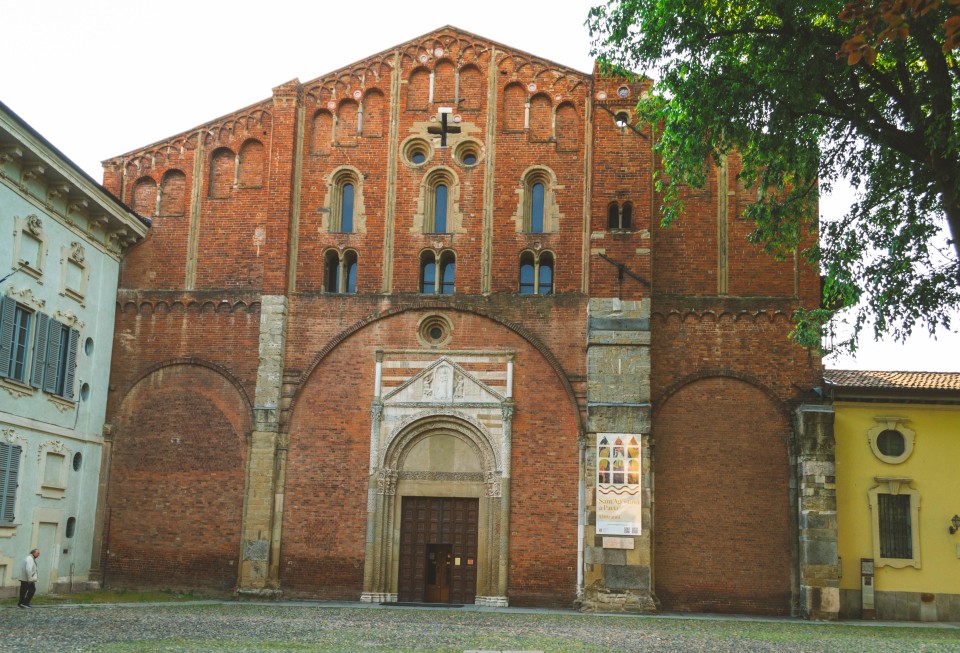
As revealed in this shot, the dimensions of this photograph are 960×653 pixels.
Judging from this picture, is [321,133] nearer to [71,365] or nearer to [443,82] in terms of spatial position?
[443,82]

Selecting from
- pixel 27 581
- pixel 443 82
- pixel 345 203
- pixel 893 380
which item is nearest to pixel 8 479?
pixel 27 581

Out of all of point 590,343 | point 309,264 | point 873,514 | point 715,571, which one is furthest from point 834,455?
point 309,264

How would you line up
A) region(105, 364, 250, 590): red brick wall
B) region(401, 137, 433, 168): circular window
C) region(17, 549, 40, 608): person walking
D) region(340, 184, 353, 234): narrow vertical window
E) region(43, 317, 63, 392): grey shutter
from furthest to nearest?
region(401, 137, 433, 168): circular window, region(340, 184, 353, 234): narrow vertical window, region(105, 364, 250, 590): red brick wall, region(43, 317, 63, 392): grey shutter, region(17, 549, 40, 608): person walking

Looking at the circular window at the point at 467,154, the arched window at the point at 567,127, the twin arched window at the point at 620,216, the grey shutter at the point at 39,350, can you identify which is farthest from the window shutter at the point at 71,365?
the twin arched window at the point at 620,216

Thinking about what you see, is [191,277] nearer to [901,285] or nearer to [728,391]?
[728,391]

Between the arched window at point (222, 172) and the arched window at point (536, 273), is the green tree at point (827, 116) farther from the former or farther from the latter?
the arched window at point (222, 172)

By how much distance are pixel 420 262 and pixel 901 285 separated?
45.2 ft

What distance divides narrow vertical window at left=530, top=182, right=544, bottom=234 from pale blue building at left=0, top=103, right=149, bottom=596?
10010 mm

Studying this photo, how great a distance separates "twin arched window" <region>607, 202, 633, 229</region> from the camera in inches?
1037

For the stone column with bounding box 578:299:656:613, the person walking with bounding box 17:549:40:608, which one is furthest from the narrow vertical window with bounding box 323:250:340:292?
the person walking with bounding box 17:549:40:608

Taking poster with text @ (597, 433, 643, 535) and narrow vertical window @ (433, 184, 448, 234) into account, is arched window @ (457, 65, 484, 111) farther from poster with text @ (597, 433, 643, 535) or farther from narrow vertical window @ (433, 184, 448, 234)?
poster with text @ (597, 433, 643, 535)

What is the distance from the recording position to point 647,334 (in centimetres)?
2556

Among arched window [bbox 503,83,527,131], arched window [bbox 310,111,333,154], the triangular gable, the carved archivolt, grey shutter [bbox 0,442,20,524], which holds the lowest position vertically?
grey shutter [bbox 0,442,20,524]

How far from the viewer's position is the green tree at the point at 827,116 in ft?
Result: 47.1
